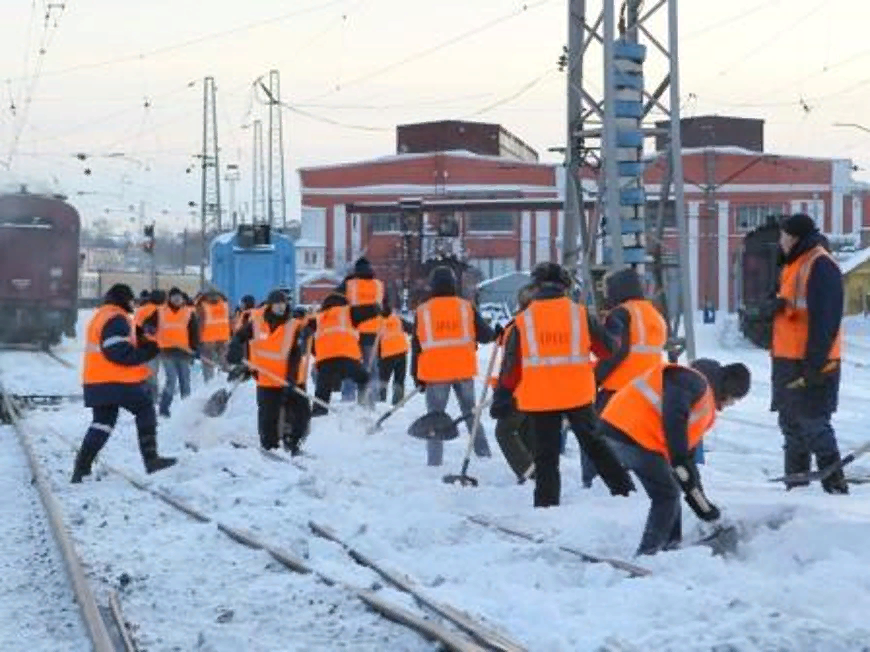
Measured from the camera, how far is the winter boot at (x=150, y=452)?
42.0 feet

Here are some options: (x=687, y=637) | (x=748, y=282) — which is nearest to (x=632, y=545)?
(x=687, y=637)

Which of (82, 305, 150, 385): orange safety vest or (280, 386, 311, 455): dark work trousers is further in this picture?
(280, 386, 311, 455): dark work trousers

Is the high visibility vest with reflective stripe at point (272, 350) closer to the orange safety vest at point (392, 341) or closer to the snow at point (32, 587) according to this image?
the snow at point (32, 587)

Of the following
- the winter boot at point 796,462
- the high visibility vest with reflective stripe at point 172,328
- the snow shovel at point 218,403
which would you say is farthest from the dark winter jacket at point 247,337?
the winter boot at point 796,462

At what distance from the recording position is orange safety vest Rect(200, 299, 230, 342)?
22.6 meters

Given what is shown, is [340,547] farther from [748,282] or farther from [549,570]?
[748,282]

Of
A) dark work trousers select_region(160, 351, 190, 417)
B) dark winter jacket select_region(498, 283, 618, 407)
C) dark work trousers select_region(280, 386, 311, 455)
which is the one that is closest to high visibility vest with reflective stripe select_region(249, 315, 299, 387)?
dark work trousers select_region(280, 386, 311, 455)

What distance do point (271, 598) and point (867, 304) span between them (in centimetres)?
5584

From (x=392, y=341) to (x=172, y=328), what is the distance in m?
3.32

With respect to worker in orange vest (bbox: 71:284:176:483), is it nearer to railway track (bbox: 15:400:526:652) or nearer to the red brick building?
railway track (bbox: 15:400:526:652)

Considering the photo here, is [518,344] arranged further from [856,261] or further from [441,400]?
[856,261]

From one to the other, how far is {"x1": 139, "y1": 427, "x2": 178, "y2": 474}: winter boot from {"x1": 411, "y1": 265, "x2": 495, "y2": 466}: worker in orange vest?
7.70ft

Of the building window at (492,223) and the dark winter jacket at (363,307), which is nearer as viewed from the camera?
the dark winter jacket at (363,307)

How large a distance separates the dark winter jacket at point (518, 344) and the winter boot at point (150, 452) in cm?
418
